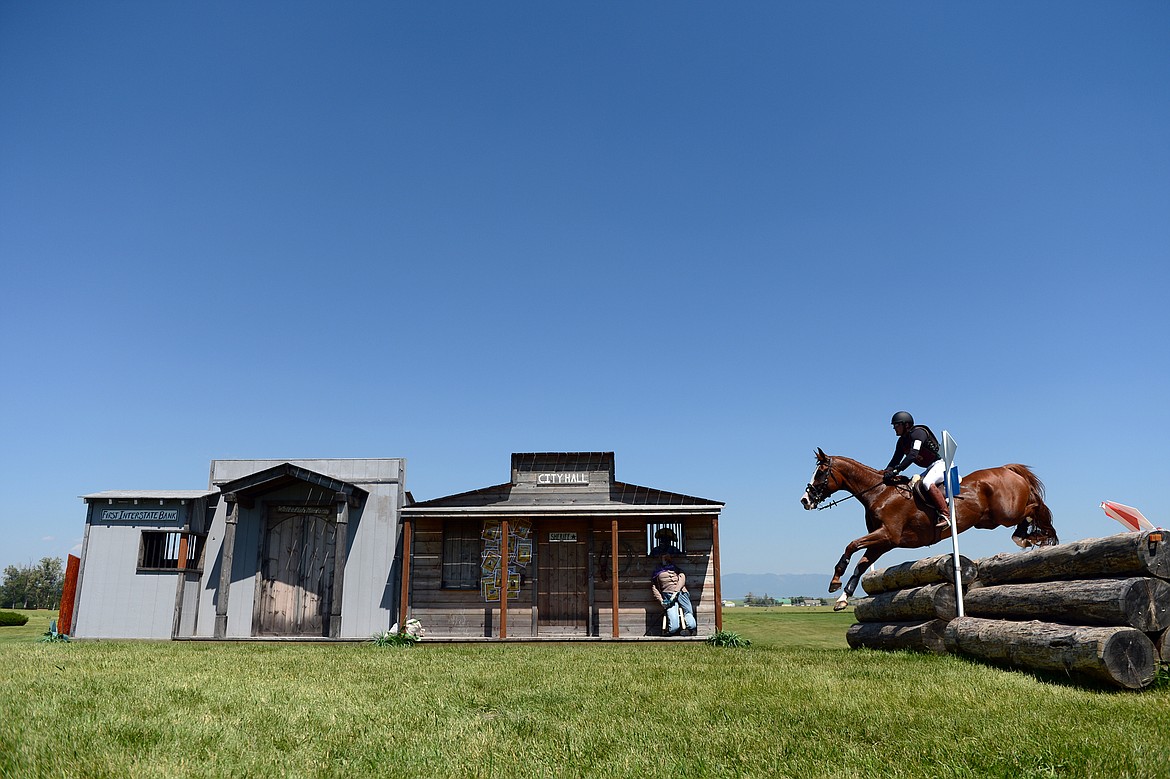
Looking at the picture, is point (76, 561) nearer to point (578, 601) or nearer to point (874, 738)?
point (578, 601)

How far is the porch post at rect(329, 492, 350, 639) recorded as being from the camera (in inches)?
738

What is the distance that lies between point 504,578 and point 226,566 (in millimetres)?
6805

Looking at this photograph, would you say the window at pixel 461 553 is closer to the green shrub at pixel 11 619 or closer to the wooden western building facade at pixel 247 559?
the wooden western building facade at pixel 247 559

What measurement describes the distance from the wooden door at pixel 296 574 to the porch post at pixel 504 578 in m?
4.30

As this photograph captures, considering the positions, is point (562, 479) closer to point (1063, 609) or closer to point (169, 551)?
point (169, 551)

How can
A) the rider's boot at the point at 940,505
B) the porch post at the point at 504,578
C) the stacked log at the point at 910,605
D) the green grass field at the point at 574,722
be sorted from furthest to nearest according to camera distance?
the porch post at the point at 504,578, the rider's boot at the point at 940,505, the stacked log at the point at 910,605, the green grass field at the point at 574,722

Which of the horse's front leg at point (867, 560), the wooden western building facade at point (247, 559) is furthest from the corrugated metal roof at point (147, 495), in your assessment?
the horse's front leg at point (867, 560)

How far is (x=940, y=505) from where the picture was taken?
12398 mm

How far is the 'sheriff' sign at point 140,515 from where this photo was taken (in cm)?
1923

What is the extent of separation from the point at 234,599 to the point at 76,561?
414 centimetres

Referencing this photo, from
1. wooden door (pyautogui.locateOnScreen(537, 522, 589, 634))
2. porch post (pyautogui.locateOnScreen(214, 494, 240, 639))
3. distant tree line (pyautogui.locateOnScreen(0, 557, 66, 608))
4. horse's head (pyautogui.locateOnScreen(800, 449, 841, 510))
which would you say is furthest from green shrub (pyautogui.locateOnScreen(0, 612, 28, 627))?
distant tree line (pyautogui.locateOnScreen(0, 557, 66, 608))

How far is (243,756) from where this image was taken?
459cm

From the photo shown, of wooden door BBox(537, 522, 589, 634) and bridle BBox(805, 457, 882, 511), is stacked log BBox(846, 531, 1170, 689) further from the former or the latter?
wooden door BBox(537, 522, 589, 634)

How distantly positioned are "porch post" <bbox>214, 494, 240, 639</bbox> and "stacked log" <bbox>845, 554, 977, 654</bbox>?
1405 centimetres
